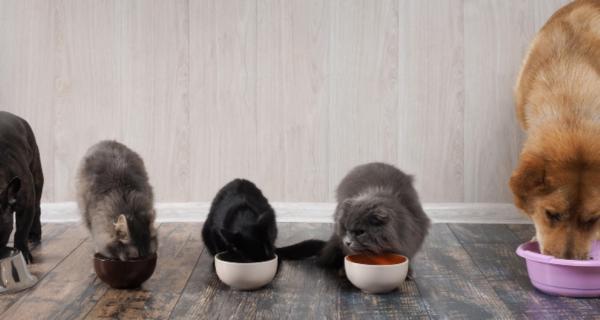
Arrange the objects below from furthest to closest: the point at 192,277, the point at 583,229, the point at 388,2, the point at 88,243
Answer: the point at 388,2 < the point at 88,243 < the point at 192,277 < the point at 583,229

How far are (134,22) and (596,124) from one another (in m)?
2.60

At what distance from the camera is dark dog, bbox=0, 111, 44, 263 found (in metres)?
2.71

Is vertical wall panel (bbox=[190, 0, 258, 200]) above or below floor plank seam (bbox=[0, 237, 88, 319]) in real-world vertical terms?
above

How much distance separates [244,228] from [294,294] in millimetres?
343

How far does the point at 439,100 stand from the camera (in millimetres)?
3844

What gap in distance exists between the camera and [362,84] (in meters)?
3.84

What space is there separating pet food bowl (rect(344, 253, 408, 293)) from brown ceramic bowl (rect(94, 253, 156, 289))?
82 centimetres

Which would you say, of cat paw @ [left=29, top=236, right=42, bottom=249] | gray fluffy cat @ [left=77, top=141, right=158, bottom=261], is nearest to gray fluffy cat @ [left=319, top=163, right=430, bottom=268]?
gray fluffy cat @ [left=77, top=141, right=158, bottom=261]

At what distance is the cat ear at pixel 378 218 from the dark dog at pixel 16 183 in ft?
4.92

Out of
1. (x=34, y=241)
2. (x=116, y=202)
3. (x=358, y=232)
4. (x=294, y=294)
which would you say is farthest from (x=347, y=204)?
(x=34, y=241)

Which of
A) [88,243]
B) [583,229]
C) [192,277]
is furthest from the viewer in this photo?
[88,243]

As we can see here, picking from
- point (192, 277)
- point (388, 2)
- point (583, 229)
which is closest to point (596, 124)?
point (583, 229)

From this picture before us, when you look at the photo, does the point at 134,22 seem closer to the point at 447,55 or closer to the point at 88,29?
the point at 88,29

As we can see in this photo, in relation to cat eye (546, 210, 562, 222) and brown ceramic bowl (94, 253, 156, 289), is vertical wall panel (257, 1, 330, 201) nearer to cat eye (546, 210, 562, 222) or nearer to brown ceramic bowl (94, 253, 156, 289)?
brown ceramic bowl (94, 253, 156, 289)
